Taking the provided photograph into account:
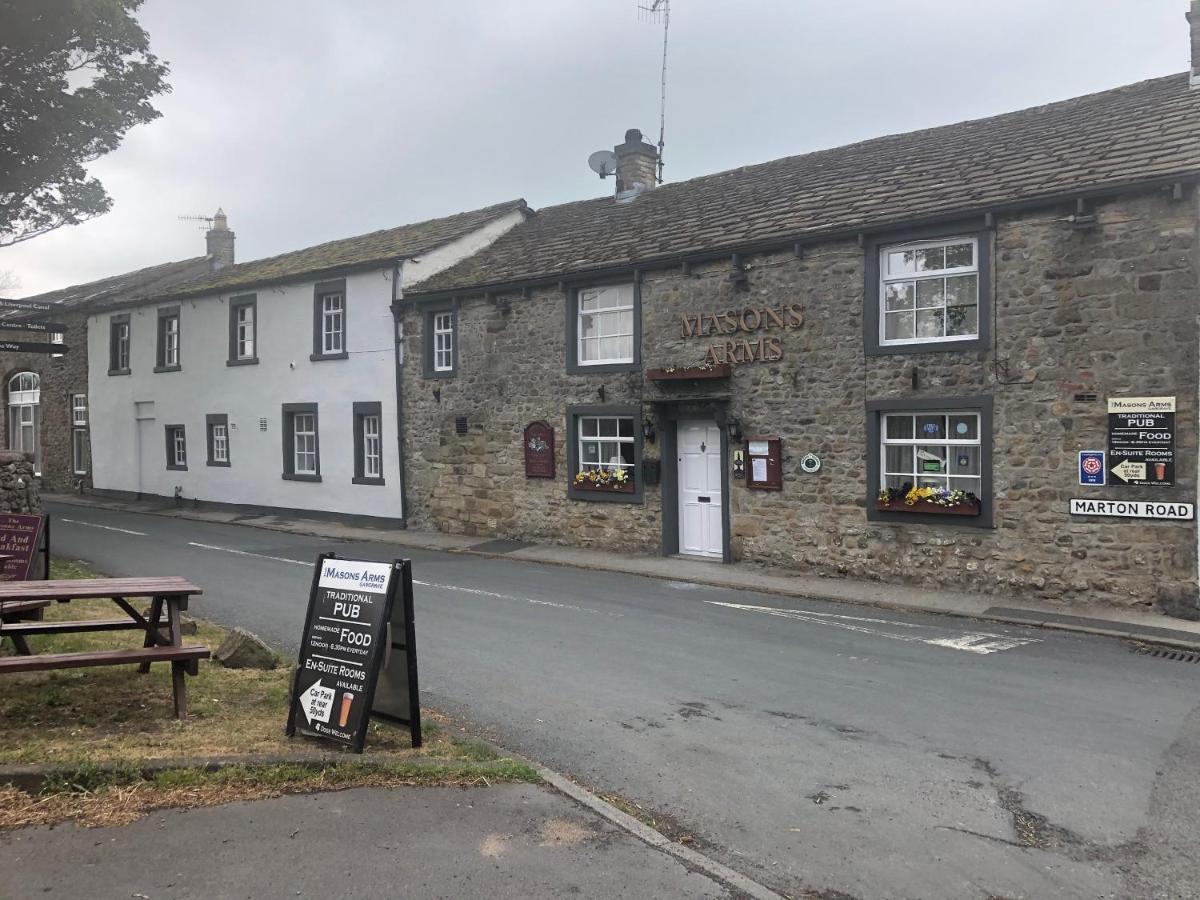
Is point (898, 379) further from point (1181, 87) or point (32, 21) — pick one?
point (32, 21)

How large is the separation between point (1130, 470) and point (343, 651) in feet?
32.4

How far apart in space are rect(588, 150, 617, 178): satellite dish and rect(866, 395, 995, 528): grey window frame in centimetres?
1125

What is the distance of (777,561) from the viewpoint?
14.6m

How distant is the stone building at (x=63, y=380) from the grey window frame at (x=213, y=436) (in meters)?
6.32

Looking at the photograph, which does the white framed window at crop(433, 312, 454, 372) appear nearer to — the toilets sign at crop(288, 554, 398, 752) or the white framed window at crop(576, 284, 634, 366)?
the white framed window at crop(576, 284, 634, 366)

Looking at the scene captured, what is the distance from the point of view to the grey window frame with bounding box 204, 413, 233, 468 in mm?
25031

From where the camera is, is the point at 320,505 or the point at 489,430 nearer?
the point at 489,430

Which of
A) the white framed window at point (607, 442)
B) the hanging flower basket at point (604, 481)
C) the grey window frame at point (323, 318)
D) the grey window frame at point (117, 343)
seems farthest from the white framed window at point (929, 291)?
the grey window frame at point (117, 343)

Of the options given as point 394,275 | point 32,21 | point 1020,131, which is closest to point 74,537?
point 394,275

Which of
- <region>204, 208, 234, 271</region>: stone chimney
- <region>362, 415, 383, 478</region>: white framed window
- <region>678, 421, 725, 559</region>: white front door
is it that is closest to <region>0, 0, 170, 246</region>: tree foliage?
<region>362, 415, 383, 478</region>: white framed window

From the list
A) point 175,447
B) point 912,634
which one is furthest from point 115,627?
point 175,447

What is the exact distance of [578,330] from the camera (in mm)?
17234

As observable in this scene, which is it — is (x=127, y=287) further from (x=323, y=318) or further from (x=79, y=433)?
(x=323, y=318)

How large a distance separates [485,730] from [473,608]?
4.90 m
